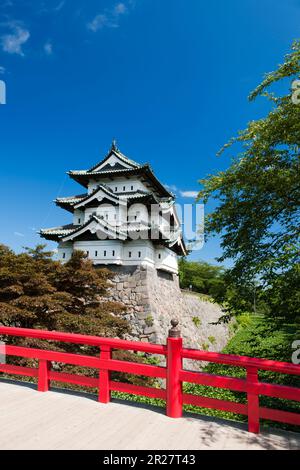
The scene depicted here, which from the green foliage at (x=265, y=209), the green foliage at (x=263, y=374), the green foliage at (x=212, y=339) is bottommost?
the green foliage at (x=212, y=339)

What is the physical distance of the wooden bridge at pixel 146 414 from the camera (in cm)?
311

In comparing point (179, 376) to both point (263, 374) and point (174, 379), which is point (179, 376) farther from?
point (263, 374)

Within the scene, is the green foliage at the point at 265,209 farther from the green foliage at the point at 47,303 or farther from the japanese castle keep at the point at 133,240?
the japanese castle keep at the point at 133,240

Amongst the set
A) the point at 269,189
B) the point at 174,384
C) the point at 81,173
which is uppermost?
the point at 81,173

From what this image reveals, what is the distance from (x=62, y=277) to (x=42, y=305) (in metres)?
2.53

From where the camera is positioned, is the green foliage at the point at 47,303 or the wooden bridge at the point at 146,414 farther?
the green foliage at the point at 47,303

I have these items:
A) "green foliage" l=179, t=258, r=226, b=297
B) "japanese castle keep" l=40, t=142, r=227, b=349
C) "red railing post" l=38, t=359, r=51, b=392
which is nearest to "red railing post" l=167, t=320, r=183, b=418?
"red railing post" l=38, t=359, r=51, b=392

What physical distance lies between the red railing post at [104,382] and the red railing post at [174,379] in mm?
942

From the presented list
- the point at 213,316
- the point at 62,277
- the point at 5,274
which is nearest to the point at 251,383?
the point at 5,274

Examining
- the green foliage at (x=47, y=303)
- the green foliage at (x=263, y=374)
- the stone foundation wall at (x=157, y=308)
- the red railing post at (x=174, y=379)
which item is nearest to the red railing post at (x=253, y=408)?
the red railing post at (x=174, y=379)

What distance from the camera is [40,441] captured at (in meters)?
3.08

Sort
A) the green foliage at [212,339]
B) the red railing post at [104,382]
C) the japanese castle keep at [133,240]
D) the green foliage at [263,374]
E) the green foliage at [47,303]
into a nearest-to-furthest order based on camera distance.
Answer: the red railing post at [104,382] < the green foliage at [263,374] < the green foliage at [47,303] < the japanese castle keep at [133,240] < the green foliage at [212,339]

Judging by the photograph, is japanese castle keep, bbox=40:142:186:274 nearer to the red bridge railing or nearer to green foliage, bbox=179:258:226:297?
the red bridge railing
